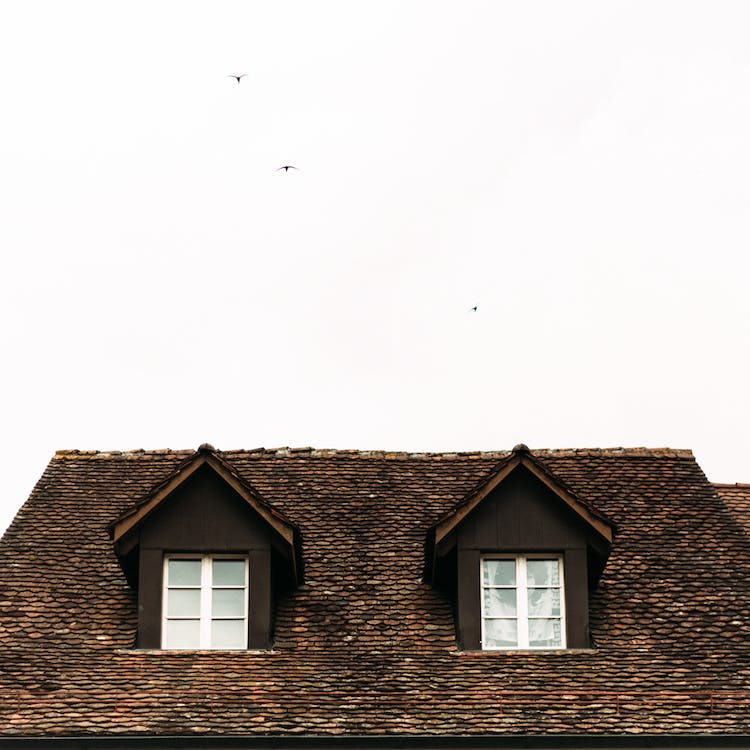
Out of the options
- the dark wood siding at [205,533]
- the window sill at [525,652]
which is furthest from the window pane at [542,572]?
the dark wood siding at [205,533]

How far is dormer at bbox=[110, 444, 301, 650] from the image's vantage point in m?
22.5

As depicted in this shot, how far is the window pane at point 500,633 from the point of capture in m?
22.5

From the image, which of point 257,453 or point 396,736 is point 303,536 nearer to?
point 257,453

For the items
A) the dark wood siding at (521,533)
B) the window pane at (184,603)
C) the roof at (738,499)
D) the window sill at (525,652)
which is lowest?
the window sill at (525,652)

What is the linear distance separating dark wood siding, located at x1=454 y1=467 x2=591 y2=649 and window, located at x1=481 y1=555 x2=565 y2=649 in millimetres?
205

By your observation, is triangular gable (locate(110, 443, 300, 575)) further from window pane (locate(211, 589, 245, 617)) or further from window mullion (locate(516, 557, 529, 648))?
window mullion (locate(516, 557, 529, 648))

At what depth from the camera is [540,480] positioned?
75.5 feet

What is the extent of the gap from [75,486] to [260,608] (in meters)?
5.07

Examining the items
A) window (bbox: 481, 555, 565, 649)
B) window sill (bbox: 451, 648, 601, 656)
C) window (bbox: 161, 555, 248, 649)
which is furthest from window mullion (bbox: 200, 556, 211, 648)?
window (bbox: 481, 555, 565, 649)

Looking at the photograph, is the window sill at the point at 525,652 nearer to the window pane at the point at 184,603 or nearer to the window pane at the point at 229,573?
the window pane at the point at 229,573

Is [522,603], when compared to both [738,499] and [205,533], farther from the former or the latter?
[738,499]

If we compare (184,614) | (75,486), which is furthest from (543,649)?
(75,486)

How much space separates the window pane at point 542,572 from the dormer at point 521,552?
0.05 ft

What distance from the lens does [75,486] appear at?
2600 cm
